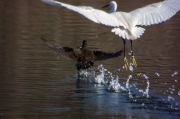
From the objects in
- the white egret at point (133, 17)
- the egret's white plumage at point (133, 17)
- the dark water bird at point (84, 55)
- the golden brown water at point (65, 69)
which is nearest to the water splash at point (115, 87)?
the golden brown water at point (65, 69)

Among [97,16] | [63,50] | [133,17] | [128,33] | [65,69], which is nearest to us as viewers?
[97,16]

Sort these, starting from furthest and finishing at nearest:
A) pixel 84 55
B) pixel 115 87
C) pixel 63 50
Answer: pixel 84 55
pixel 63 50
pixel 115 87

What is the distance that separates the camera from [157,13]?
11.3 metres

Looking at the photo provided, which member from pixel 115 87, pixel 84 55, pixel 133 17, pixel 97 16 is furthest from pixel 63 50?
pixel 97 16

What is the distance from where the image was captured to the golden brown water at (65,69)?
32.6 ft

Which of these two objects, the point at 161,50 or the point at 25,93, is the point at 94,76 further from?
the point at 161,50

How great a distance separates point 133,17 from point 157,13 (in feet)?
1.52

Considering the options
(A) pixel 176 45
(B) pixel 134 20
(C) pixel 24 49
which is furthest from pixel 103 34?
(B) pixel 134 20

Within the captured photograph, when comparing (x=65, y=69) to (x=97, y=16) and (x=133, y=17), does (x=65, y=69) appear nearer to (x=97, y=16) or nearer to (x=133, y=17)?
(x=133, y=17)

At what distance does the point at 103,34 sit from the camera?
1881 cm

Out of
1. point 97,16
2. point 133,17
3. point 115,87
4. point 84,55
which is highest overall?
point 133,17

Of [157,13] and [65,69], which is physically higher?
[157,13]

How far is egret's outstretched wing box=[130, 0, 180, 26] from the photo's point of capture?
11.2 metres

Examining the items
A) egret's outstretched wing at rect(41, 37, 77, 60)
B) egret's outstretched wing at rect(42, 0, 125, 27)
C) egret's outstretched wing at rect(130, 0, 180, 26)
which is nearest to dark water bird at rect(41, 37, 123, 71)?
egret's outstretched wing at rect(41, 37, 77, 60)
